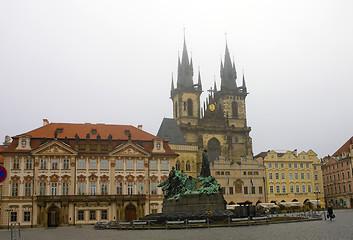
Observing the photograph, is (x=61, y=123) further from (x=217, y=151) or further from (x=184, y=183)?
(x=217, y=151)

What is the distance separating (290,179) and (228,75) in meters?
29.8

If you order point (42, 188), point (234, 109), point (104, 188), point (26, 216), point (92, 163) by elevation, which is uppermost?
point (234, 109)

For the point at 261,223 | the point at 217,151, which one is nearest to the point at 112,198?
the point at 261,223

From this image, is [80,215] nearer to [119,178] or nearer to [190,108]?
[119,178]

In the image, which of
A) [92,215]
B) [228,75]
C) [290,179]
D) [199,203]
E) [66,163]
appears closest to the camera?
[199,203]

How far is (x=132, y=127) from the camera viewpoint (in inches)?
2244

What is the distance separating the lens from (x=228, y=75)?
91500mm

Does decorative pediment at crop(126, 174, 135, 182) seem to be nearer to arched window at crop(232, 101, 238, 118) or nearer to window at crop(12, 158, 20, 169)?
window at crop(12, 158, 20, 169)

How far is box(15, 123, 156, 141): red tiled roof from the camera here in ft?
171

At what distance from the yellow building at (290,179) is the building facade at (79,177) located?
2254 centimetres

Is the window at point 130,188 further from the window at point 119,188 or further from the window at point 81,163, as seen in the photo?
the window at point 81,163

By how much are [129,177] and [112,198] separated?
10.9ft

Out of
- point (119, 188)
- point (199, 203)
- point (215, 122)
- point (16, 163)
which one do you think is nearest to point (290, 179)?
point (215, 122)

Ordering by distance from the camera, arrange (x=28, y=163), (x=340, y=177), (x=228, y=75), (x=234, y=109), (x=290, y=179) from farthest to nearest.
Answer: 1. (x=228, y=75)
2. (x=234, y=109)
3. (x=340, y=177)
4. (x=290, y=179)
5. (x=28, y=163)
